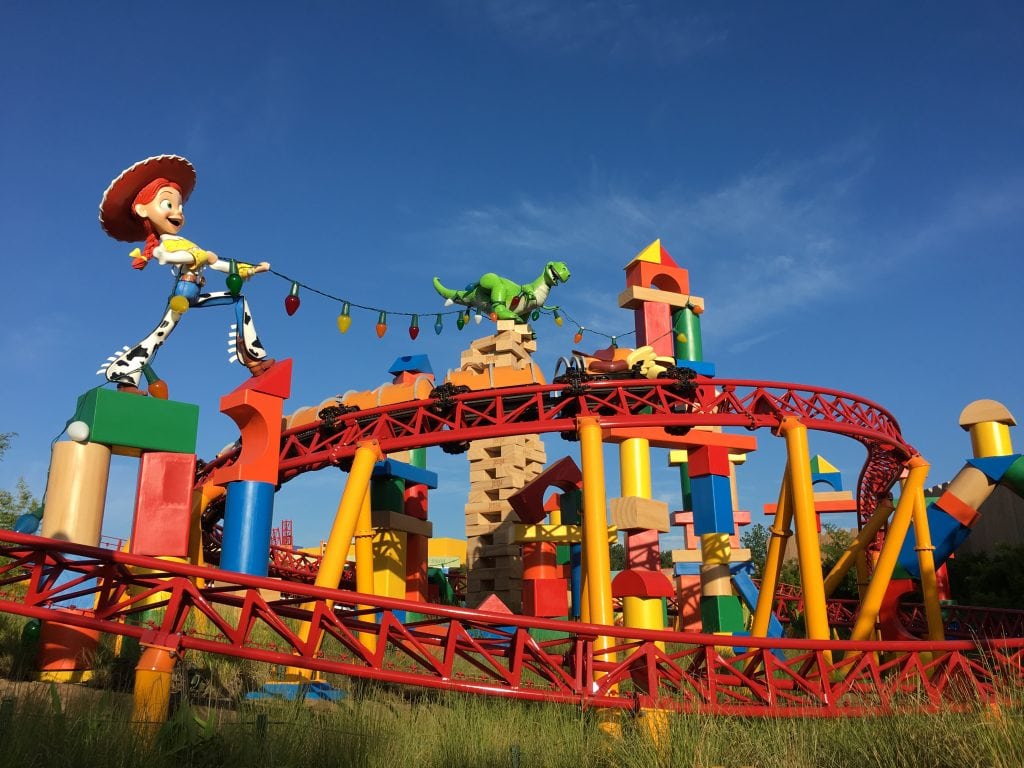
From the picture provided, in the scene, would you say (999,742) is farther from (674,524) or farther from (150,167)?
(674,524)

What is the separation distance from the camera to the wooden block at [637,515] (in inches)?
602

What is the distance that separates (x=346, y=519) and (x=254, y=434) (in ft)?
8.45

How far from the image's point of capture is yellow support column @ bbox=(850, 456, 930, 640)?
44.9ft

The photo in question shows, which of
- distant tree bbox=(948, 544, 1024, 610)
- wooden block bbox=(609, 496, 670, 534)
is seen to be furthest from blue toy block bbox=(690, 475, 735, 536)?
distant tree bbox=(948, 544, 1024, 610)

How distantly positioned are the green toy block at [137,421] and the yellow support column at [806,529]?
927cm

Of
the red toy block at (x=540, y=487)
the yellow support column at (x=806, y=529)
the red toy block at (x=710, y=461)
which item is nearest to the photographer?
A: the yellow support column at (x=806, y=529)

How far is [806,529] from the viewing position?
12664 mm

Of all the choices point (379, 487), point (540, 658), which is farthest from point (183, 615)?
point (379, 487)

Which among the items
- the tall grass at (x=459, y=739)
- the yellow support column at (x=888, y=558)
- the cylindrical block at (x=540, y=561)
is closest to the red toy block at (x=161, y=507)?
the tall grass at (x=459, y=739)

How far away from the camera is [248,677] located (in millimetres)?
11477

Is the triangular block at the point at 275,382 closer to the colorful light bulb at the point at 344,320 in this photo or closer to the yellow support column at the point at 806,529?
the colorful light bulb at the point at 344,320

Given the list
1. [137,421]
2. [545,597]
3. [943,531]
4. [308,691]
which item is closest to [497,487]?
[545,597]

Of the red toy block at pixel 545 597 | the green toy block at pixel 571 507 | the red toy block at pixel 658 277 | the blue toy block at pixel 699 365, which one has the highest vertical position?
the red toy block at pixel 658 277

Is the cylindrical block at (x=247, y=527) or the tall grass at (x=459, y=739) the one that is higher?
the cylindrical block at (x=247, y=527)
